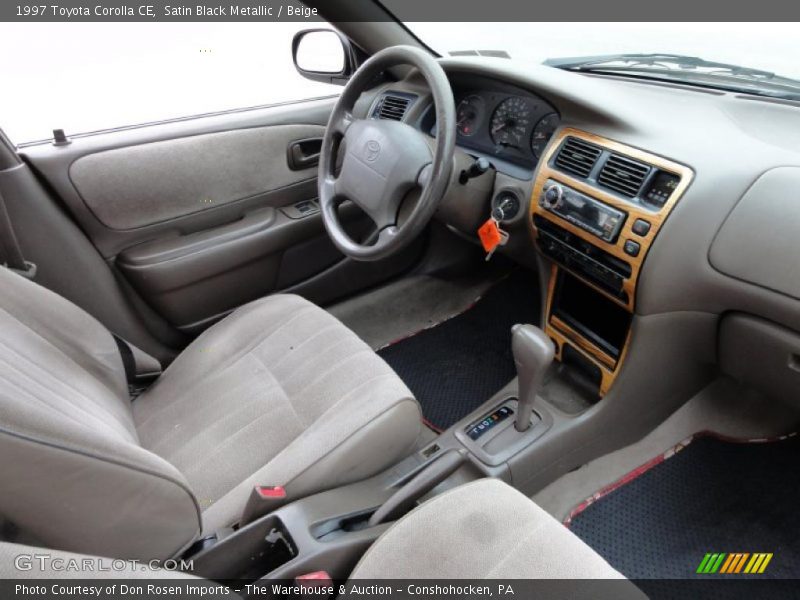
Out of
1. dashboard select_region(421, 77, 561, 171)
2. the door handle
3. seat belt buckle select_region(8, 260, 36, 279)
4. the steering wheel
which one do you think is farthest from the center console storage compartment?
seat belt buckle select_region(8, 260, 36, 279)

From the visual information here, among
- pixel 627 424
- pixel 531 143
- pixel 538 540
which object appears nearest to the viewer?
pixel 538 540

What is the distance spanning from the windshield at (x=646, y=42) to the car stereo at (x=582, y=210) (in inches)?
18.4

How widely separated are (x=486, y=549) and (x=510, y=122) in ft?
3.82

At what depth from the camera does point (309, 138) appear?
191 cm

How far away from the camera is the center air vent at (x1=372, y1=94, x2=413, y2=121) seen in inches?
66.1

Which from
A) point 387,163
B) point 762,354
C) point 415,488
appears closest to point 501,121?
point 387,163

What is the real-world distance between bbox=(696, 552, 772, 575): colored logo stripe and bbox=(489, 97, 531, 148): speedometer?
3.67 feet

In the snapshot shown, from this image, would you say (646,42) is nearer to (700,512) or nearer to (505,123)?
(505,123)

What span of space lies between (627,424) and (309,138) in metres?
1.28

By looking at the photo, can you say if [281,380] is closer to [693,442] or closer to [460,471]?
[460,471]

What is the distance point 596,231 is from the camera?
1.27 meters

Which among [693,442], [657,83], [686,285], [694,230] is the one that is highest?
[657,83]

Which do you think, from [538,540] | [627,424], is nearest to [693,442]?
[627,424]

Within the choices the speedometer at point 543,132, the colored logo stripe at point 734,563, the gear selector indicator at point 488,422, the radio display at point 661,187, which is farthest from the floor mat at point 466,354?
the radio display at point 661,187
